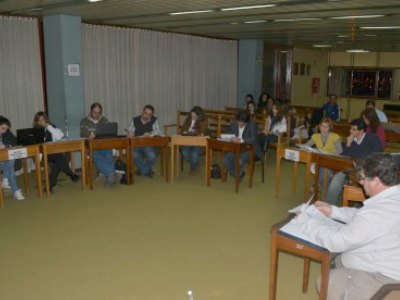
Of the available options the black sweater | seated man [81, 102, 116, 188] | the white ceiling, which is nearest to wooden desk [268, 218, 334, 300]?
the black sweater

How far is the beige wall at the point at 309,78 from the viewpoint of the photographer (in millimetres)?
13685

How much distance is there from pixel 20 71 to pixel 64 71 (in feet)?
2.50

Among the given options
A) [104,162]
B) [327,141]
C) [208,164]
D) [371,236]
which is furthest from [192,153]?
[371,236]

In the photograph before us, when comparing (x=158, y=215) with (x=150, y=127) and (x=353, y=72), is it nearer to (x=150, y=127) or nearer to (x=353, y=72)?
(x=150, y=127)

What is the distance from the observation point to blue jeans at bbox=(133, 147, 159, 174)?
21.6 feet

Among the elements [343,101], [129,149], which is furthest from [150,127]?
[343,101]

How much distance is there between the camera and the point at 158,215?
4.92 meters

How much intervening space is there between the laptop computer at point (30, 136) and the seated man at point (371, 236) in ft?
13.8

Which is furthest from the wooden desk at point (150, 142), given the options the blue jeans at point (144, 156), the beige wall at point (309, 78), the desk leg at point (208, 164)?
the beige wall at point (309, 78)

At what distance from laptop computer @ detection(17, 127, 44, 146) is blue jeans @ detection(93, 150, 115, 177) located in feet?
2.88

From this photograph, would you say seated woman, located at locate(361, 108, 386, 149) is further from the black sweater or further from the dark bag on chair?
the dark bag on chair

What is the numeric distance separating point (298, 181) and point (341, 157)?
6.30ft

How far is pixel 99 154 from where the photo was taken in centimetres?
612

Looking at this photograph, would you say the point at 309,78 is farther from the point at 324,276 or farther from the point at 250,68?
the point at 324,276
